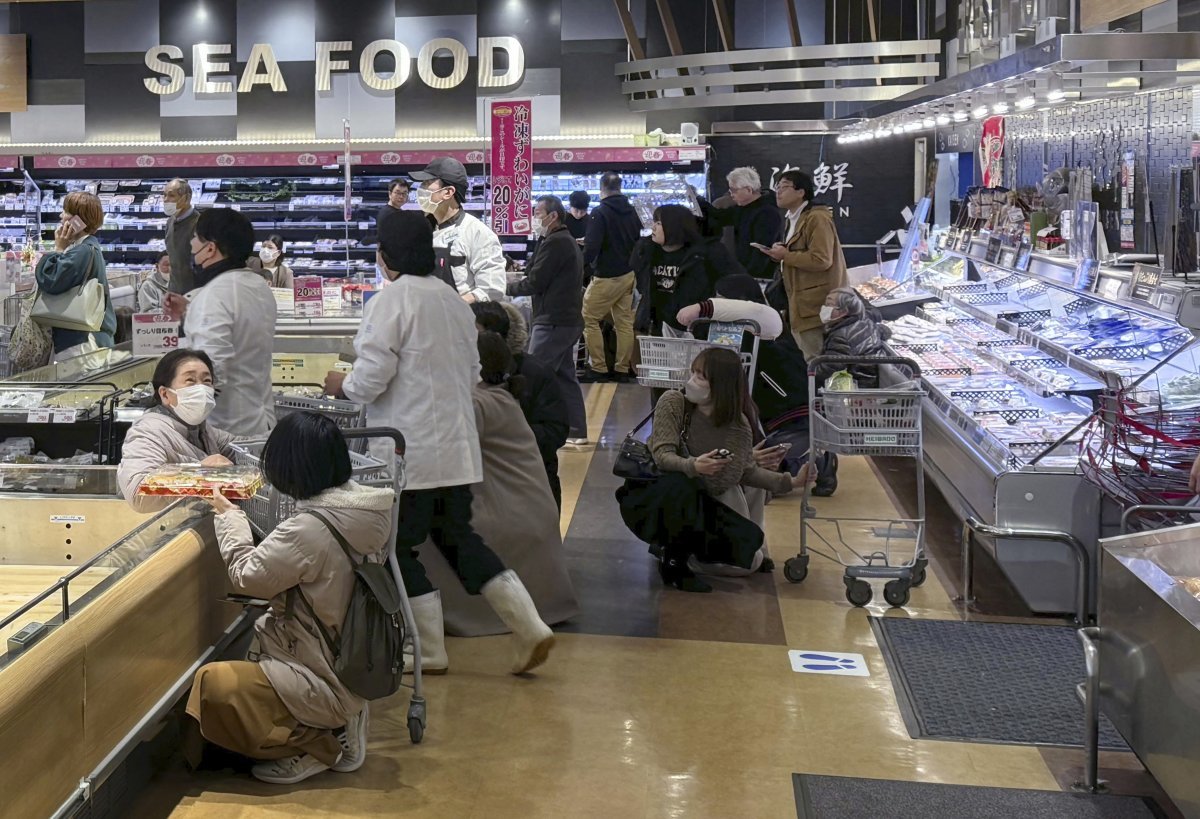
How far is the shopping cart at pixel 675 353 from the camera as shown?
689 centimetres

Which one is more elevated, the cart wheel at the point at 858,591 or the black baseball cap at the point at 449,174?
the black baseball cap at the point at 449,174

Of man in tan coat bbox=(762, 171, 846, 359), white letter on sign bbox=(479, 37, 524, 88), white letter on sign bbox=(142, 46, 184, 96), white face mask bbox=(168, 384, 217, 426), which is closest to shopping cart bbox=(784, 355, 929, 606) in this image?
man in tan coat bbox=(762, 171, 846, 359)

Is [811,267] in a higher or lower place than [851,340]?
higher

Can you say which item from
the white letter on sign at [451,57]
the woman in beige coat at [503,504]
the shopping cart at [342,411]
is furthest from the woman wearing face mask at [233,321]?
the white letter on sign at [451,57]

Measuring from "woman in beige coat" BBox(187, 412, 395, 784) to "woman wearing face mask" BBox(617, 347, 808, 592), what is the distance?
2.11 m

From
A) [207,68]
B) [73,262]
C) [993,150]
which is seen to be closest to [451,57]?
[207,68]

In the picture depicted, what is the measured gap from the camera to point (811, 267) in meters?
8.00

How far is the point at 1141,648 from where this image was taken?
3545 millimetres

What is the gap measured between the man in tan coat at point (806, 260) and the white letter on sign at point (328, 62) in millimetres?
9969

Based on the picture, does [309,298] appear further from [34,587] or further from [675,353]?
[34,587]

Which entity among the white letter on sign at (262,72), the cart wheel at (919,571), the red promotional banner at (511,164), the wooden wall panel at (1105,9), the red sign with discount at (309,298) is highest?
the white letter on sign at (262,72)

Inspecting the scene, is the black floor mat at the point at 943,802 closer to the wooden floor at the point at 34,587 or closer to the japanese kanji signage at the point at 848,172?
the wooden floor at the point at 34,587

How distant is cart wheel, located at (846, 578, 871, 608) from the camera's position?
18.4 ft

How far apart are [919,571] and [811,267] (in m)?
2.72
